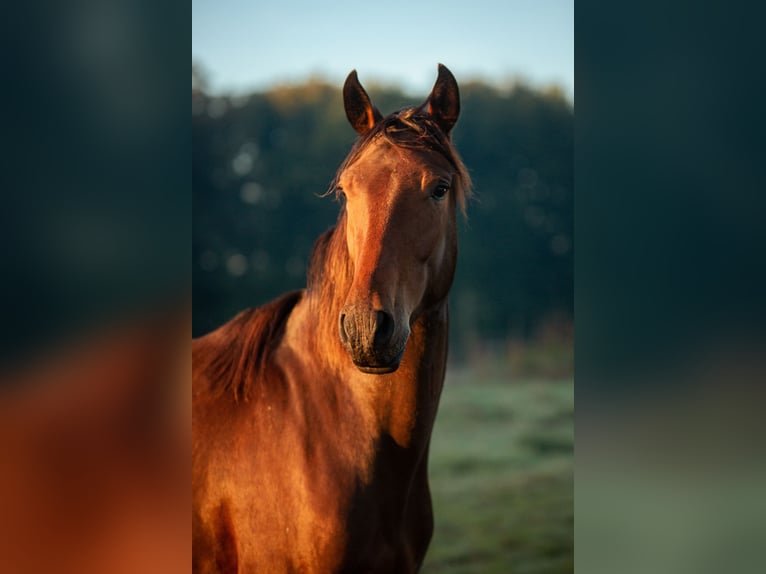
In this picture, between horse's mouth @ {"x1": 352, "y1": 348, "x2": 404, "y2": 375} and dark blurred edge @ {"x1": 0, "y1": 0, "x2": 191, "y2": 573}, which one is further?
horse's mouth @ {"x1": 352, "y1": 348, "x2": 404, "y2": 375}

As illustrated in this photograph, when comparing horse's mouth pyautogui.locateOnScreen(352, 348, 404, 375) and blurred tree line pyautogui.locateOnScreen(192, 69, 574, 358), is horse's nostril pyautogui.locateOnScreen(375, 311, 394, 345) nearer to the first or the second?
horse's mouth pyautogui.locateOnScreen(352, 348, 404, 375)

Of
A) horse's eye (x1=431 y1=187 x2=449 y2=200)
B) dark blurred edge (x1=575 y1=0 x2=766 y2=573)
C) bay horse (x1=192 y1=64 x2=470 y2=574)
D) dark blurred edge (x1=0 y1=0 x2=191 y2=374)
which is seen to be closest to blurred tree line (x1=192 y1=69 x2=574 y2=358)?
bay horse (x1=192 y1=64 x2=470 y2=574)

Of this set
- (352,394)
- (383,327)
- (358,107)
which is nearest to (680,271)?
(383,327)

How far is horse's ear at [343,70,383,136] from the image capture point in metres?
1.98

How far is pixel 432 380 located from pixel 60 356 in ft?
3.85

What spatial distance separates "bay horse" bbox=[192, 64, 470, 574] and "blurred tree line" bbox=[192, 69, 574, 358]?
383 cm

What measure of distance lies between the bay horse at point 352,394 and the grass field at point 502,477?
291 centimetres

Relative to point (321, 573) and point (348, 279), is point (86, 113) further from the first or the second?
point (321, 573)

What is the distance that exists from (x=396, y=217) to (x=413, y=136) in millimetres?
284

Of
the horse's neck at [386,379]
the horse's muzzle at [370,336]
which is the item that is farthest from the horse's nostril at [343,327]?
the horse's neck at [386,379]

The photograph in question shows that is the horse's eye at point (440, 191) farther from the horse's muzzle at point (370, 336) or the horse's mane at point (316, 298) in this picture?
the horse's muzzle at point (370, 336)

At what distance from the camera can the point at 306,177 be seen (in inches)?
250

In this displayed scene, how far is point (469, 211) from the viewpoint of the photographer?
6016mm

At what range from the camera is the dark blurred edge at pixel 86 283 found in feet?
2.92
